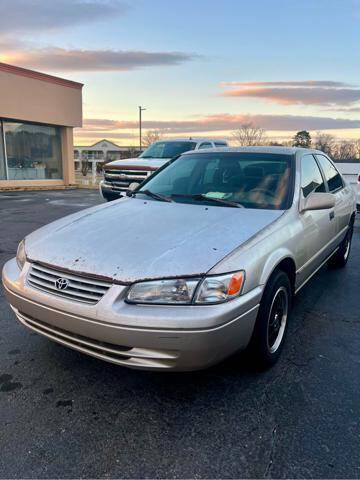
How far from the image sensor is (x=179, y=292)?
2.25 meters

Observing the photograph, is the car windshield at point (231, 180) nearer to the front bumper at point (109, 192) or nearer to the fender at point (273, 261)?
the fender at point (273, 261)

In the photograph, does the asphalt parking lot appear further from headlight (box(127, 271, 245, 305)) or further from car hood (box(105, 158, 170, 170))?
car hood (box(105, 158, 170, 170))

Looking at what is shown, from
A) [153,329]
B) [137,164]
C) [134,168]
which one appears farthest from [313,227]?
[137,164]

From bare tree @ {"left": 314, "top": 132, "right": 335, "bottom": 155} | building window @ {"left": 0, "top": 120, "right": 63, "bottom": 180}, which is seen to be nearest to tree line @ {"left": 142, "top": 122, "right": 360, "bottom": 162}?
bare tree @ {"left": 314, "top": 132, "right": 335, "bottom": 155}

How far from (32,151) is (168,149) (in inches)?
425

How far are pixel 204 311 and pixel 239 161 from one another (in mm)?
2173

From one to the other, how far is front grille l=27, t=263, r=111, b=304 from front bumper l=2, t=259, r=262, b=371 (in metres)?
0.04

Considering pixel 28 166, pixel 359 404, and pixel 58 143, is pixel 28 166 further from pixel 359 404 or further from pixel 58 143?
pixel 359 404

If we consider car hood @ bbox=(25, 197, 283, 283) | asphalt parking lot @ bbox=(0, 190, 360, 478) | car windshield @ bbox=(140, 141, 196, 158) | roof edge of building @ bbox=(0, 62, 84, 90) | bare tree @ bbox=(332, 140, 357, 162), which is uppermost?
roof edge of building @ bbox=(0, 62, 84, 90)

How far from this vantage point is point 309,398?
2576mm

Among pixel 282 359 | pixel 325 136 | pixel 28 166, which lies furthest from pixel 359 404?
pixel 325 136

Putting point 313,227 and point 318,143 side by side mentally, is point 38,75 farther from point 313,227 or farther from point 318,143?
point 318,143

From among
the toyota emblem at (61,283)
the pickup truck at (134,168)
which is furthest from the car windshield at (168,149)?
the toyota emblem at (61,283)

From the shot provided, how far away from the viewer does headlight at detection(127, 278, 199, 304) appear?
2.24 metres
